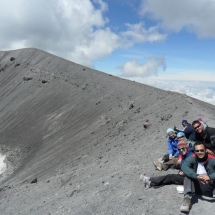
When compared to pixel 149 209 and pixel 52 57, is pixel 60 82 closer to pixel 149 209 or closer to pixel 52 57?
pixel 52 57

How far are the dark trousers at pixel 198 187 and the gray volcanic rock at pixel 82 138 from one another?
1.21ft

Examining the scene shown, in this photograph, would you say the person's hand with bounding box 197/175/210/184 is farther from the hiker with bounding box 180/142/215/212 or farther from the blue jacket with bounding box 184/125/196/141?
the blue jacket with bounding box 184/125/196/141

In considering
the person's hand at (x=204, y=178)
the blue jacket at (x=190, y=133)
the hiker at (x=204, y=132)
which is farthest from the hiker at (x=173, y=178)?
the blue jacket at (x=190, y=133)

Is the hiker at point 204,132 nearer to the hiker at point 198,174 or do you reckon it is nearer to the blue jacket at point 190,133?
the blue jacket at point 190,133

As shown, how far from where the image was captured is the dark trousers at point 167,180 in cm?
996

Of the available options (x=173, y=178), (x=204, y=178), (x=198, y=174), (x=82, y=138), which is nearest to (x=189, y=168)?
(x=198, y=174)

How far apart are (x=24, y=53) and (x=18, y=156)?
37624 mm

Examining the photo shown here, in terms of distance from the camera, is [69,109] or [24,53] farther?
[24,53]

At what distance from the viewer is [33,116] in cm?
4066

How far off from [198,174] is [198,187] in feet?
2.36

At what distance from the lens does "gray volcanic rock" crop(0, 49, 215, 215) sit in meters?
11.4

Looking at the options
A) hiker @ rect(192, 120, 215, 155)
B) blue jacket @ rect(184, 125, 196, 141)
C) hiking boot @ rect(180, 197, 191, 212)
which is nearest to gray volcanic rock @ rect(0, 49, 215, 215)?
hiking boot @ rect(180, 197, 191, 212)

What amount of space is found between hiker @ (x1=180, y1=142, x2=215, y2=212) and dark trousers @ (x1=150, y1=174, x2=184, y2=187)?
0.74m

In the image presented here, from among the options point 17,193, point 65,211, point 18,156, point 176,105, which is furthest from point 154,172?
point 18,156
